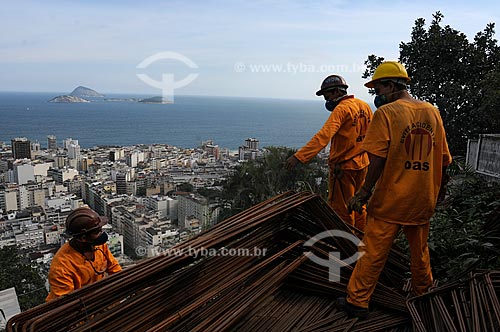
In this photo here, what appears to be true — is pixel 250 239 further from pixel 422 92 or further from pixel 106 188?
pixel 106 188

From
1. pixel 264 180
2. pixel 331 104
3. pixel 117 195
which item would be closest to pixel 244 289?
pixel 331 104

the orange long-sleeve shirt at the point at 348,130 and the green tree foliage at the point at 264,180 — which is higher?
the orange long-sleeve shirt at the point at 348,130

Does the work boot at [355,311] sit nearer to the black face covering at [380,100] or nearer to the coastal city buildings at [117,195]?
the black face covering at [380,100]

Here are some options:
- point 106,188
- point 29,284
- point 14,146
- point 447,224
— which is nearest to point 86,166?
point 14,146

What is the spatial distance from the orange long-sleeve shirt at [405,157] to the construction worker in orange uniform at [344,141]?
905 millimetres

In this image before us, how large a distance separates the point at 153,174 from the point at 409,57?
850 inches

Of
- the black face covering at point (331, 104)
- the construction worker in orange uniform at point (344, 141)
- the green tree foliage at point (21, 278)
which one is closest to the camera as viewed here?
the construction worker in orange uniform at point (344, 141)

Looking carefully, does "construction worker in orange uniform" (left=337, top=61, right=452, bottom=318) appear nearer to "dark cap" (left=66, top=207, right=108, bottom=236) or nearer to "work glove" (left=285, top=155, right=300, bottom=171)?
"work glove" (left=285, top=155, right=300, bottom=171)

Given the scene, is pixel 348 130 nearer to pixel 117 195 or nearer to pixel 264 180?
pixel 264 180

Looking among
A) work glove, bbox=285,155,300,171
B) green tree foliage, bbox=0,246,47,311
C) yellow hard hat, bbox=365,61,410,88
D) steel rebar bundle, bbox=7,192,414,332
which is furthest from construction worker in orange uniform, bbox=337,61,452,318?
green tree foliage, bbox=0,246,47,311

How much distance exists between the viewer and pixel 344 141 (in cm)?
332

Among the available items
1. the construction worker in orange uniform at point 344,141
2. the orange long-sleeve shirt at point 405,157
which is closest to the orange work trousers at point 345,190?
the construction worker in orange uniform at point 344,141

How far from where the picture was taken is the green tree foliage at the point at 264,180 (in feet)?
23.5

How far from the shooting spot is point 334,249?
9.24ft
